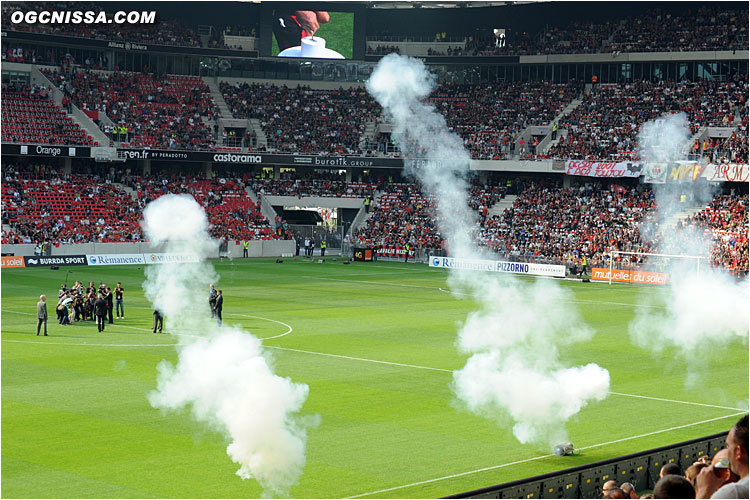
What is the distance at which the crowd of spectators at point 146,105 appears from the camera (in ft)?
272

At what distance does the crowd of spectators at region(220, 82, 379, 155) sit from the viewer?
8762 centimetres

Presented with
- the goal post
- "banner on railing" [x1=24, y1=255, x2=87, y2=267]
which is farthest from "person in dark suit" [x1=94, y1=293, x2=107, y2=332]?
the goal post

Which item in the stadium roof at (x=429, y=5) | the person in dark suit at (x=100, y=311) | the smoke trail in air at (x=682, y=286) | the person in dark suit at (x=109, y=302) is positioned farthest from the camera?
the stadium roof at (x=429, y=5)

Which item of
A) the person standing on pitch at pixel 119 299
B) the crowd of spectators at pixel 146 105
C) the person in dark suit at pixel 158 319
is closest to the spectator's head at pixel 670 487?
the person in dark suit at pixel 158 319

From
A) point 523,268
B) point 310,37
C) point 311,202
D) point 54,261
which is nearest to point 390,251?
point 311,202

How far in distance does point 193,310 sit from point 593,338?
658 inches

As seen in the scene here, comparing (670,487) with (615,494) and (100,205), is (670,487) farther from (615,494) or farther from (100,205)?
(100,205)

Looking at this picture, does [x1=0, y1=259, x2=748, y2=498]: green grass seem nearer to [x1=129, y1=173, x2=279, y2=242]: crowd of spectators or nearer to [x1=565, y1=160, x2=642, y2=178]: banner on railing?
[x1=565, y1=160, x2=642, y2=178]: banner on railing

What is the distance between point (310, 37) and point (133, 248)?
3201 cm

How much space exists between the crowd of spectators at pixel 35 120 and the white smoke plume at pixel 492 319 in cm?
2499

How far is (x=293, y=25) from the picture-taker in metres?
93.2

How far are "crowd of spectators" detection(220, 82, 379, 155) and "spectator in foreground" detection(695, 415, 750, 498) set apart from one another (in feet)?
257

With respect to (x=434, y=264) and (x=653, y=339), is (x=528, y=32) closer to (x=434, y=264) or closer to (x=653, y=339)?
(x=434, y=264)

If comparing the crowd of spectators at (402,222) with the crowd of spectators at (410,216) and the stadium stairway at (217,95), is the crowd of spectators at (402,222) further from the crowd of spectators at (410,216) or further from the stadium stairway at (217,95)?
the stadium stairway at (217,95)
